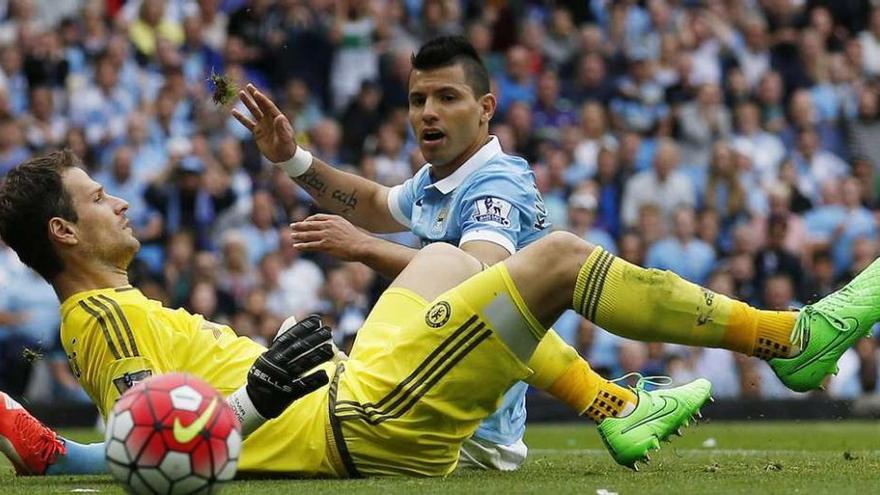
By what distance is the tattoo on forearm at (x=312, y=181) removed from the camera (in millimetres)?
8719

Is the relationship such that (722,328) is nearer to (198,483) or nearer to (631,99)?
(198,483)

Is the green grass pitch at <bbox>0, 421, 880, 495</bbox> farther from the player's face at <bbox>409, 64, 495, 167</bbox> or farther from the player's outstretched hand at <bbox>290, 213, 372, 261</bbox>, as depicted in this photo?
the player's face at <bbox>409, 64, 495, 167</bbox>

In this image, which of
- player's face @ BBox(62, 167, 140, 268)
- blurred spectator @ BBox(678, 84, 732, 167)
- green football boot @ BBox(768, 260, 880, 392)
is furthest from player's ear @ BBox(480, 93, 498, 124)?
blurred spectator @ BBox(678, 84, 732, 167)

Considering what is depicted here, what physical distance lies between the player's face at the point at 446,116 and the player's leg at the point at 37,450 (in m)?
2.15

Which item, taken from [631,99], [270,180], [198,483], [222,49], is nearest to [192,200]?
[270,180]

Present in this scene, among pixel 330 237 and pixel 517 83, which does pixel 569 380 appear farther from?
pixel 517 83

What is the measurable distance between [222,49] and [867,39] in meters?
7.80

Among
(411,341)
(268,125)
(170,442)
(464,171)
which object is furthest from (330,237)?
(170,442)

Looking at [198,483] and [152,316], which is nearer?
[198,483]

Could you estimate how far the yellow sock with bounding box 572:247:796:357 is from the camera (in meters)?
5.98

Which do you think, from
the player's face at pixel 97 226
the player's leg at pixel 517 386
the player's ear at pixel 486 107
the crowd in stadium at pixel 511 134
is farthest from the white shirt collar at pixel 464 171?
the crowd in stadium at pixel 511 134

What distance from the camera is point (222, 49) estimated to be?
16.6 meters

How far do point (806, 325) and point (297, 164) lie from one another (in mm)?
3407

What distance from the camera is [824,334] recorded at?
612 centimetres
